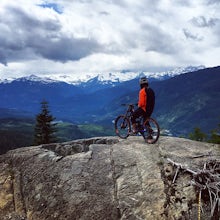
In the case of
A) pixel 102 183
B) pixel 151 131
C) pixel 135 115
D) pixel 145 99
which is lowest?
pixel 102 183

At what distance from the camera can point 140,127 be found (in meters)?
16.9

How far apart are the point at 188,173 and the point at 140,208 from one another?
2619mm

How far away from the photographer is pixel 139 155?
13727mm

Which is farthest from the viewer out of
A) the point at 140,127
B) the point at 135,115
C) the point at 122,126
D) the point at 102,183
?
the point at 122,126

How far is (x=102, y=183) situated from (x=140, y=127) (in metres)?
5.66

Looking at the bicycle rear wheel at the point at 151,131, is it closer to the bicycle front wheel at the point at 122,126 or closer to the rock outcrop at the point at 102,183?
the rock outcrop at the point at 102,183

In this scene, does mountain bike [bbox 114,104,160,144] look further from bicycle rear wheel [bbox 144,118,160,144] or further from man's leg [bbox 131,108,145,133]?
man's leg [bbox 131,108,145,133]

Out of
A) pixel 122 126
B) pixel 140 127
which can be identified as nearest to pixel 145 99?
pixel 140 127

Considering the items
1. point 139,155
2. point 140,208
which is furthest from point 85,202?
point 139,155

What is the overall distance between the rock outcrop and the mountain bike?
0.90 meters

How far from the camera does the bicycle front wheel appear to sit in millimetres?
17995

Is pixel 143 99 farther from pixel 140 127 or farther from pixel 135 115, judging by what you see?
pixel 140 127

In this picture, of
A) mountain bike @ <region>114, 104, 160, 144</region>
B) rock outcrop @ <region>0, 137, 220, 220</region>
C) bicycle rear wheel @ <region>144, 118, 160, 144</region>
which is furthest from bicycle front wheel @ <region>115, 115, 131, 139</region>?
rock outcrop @ <region>0, 137, 220, 220</region>

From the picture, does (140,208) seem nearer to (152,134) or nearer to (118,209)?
(118,209)
